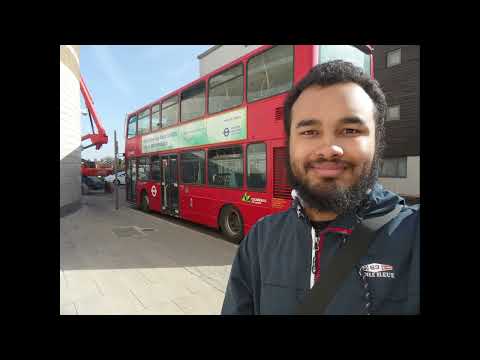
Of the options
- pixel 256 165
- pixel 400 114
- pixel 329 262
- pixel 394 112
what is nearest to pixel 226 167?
pixel 256 165

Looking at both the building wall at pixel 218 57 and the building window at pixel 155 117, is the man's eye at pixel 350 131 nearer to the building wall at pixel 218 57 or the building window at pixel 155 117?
the building window at pixel 155 117

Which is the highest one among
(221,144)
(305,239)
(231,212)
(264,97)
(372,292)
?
(264,97)

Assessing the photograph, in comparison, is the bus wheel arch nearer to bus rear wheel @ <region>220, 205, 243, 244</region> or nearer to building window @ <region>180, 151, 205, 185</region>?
bus rear wheel @ <region>220, 205, 243, 244</region>

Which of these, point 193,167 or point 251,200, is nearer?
point 251,200

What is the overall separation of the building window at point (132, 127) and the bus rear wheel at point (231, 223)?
6358 millimetres

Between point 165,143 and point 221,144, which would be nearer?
point 221,144

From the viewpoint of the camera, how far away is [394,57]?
60.7 feet

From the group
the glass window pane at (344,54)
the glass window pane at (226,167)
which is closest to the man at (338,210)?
the glass window pane at (344,54)

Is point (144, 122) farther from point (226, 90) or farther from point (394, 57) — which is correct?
point (394, 57)

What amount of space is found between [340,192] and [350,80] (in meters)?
0.53

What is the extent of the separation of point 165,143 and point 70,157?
5.51 metres
